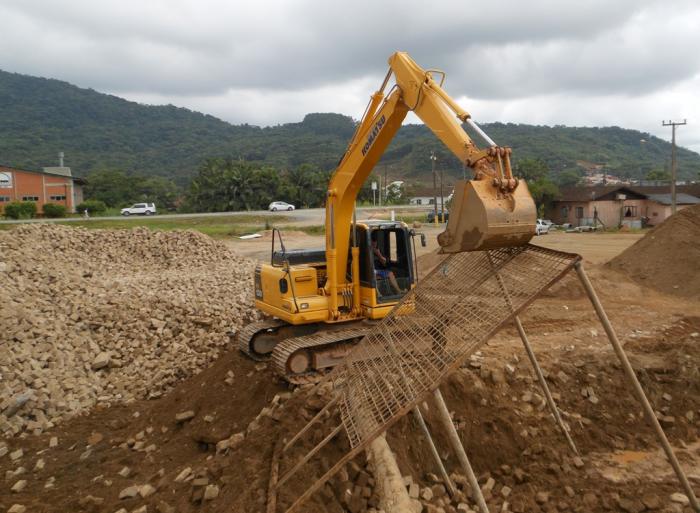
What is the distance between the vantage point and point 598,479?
20.2 feet

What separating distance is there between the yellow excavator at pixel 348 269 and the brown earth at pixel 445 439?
56 centimetres

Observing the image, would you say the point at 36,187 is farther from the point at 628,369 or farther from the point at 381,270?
the point at 628,369

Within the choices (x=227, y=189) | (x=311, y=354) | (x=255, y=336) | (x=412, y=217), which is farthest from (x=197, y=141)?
(x=311, y=354)

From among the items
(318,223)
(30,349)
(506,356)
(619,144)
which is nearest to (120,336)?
(30,349)

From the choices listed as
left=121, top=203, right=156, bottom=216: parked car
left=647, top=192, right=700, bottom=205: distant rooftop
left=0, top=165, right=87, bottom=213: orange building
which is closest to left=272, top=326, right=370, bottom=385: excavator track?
left=647, top=192, right=700, bottom=205: distant rooftop

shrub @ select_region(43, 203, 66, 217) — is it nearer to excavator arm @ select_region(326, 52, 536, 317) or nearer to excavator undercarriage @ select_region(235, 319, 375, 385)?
excavator undercarriage @ select_region(235, 319, 375, 385)

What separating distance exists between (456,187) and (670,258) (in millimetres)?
13572

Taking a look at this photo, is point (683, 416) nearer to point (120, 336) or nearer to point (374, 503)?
point (374, 503)

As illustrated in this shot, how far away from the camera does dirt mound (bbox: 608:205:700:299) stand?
49.2 ft

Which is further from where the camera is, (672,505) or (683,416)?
(683,416)

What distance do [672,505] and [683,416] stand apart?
2471 mm

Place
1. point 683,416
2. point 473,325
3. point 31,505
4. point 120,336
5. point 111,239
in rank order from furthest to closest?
point 111,239 < point 120,336 < point 683,416 < point 31,505 < point 473,325

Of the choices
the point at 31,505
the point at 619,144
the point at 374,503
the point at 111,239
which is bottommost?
the point at 31,505

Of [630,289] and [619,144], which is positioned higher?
[619,144]
